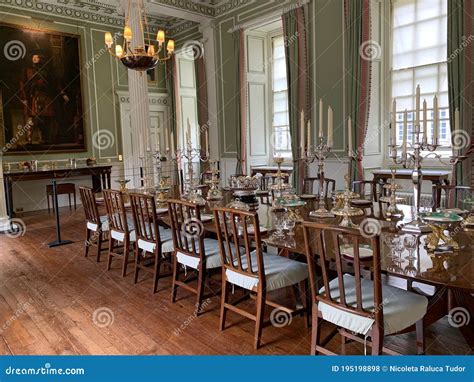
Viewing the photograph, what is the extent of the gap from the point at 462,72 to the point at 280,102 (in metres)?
3.38

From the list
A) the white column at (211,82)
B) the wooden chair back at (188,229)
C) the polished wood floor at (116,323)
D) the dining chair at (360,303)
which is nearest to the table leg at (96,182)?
the white column at (211,82)

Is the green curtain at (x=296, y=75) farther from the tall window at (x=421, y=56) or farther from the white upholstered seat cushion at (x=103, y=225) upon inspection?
the white upholstered seat cushion at (x=103, y=225)

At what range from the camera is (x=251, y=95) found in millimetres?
7117

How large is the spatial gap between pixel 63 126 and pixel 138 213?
515 centimetres

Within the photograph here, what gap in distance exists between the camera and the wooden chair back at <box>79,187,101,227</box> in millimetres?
3948

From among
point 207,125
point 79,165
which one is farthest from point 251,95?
point 79,165

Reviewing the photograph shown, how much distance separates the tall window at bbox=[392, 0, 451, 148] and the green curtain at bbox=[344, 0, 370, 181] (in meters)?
0.41

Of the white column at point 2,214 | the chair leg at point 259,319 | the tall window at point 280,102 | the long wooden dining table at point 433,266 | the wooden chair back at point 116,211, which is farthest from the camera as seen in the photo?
the tall window at point 280,102

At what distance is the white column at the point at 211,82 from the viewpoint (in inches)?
296

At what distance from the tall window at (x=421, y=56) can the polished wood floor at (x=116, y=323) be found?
341 centimetres

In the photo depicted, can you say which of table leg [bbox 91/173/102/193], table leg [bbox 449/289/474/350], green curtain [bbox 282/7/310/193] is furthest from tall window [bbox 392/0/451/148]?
table leg [bbox 91/173/102/193]

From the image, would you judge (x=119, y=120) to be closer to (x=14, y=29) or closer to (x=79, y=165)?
(x=79, y=165)

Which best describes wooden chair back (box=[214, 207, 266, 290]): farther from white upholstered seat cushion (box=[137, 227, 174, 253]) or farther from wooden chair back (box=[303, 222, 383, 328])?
white upholstered seat cushion (box=[137, 227, 174, 253])

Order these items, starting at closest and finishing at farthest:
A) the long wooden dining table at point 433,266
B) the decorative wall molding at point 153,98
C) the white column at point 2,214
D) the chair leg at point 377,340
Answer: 1. the long wooden dining table at point 433,266
2. the chair leg at point 377,340
3. the white column at point 2,214
4. the decorative wall molding at point 153,98
